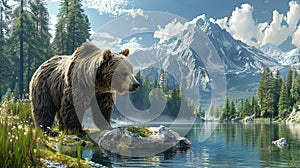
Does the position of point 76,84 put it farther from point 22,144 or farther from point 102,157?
point 22,144

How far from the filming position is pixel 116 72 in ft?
24.5

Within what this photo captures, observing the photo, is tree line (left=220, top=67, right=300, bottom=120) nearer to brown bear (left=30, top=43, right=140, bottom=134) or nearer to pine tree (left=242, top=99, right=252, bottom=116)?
pine tree (left=242, top=99, right=252, bottom=116)

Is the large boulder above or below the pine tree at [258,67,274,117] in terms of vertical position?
below

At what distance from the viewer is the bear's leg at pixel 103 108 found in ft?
27.5

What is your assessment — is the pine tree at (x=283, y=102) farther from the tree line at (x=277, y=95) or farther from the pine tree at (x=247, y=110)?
the pine tree at (x=247, y=110)

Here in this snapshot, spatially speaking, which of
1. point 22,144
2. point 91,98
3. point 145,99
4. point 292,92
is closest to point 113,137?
point 91,98

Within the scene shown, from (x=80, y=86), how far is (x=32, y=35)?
32429 mm

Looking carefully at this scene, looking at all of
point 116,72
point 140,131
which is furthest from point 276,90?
point 116,72

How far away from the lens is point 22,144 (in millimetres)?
4297

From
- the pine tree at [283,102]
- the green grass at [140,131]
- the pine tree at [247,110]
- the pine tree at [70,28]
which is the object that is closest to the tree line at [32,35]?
the pine tree at [70,28]

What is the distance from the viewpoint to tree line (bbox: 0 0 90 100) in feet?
118

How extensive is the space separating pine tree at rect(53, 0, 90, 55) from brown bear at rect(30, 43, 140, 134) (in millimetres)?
29598

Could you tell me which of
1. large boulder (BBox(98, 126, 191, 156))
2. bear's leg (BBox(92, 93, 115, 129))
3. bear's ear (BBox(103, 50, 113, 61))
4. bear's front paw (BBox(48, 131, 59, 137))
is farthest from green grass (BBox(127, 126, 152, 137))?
bear's ear (BBox(103, 50, 113, 61))

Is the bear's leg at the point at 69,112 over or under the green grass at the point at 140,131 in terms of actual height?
over
